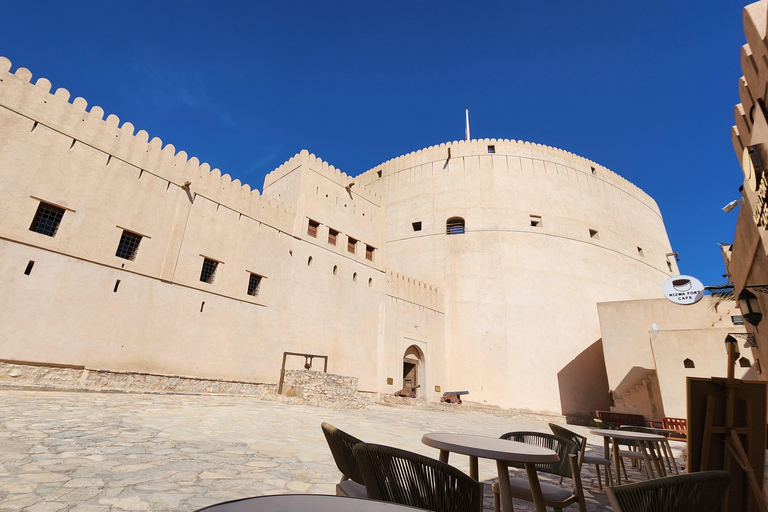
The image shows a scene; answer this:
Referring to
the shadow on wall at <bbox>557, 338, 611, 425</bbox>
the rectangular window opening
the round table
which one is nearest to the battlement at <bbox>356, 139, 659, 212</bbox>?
the rectangular window opening

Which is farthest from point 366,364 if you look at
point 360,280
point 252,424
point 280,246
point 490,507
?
point 490,507

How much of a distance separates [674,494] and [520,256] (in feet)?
61.0

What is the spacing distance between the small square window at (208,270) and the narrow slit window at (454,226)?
1210 centimetres

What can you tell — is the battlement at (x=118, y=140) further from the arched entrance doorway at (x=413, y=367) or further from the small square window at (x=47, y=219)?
the arched entrance doorway at (x=413, y=367)

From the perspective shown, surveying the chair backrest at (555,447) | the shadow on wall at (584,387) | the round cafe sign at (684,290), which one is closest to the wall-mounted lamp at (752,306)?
the chair backrest at (555,447)

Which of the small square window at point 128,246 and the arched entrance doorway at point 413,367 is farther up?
the small square window at point 128,246

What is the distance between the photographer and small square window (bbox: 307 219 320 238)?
15134 millimetres

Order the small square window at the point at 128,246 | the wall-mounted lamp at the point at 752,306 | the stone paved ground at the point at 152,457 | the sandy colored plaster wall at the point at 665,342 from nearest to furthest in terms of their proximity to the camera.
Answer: the stone paved ground at the point at 152,457 → the wall-mounted lamp at the point at 752,306 → the small square window at the point at 128,246 → the sandy colored plaster wall at the point at 665,342

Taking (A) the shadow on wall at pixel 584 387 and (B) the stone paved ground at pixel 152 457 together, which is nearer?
(B) the stone paved ground at pixel 152 457

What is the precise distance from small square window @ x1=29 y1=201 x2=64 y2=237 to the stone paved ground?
388 cm

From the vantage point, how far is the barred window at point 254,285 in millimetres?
12836

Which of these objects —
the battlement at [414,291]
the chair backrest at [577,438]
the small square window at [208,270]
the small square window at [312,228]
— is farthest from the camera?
the battlement at [414,291]

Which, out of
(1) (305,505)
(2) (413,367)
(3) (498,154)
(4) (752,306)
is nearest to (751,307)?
(4) (752,306)

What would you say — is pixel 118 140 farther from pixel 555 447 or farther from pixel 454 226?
pixel 454 226
